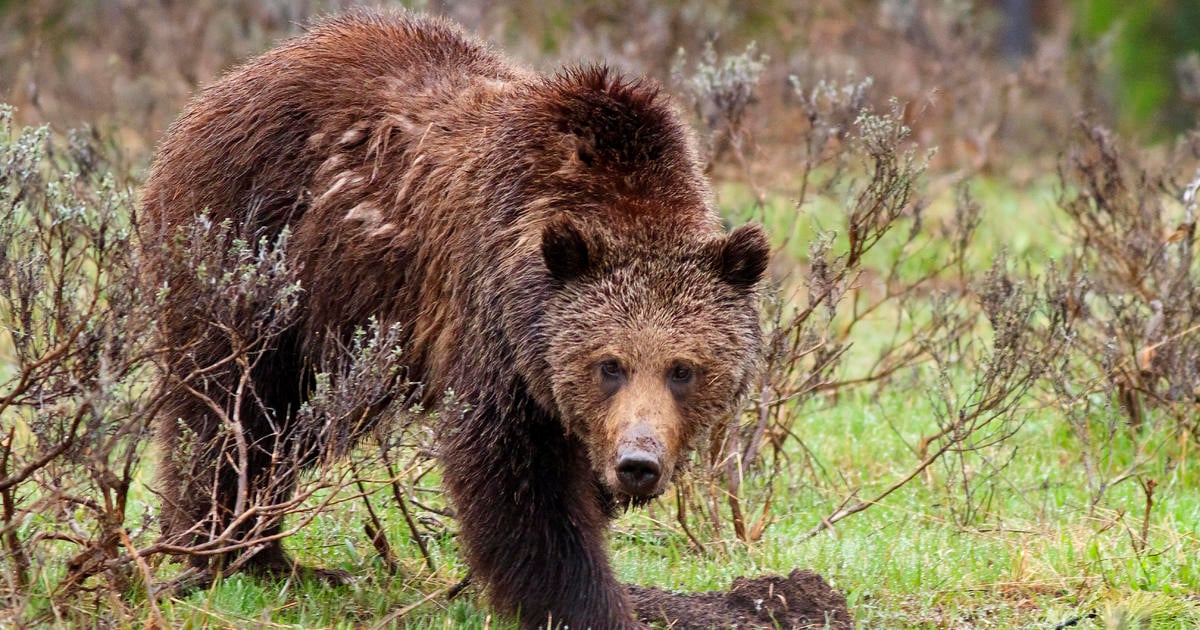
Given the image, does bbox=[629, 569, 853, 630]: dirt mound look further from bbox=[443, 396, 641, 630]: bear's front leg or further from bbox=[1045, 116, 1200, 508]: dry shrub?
bbox=[1045, 116, 1200, 508]: dry shrub

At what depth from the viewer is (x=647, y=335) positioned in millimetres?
4996

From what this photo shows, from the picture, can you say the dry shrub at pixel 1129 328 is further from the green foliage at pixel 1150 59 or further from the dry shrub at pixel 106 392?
the green foliage at pixel 1150 59

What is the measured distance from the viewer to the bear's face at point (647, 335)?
4.95 m

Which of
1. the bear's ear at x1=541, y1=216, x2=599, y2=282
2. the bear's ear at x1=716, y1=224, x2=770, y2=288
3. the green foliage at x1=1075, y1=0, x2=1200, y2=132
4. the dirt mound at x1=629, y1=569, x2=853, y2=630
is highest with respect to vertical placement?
the green foliage at x1=1075, y1=0, x2=1200, y2=132

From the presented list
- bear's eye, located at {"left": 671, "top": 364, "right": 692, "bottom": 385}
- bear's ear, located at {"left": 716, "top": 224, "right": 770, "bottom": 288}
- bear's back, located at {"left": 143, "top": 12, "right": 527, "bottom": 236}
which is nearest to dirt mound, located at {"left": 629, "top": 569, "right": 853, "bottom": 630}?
bear's eye, located at {"left": 671, "top": 364, "right": 692, "bottom": 385}

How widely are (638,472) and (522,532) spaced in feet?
2.14

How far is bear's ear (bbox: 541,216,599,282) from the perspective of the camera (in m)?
5.01

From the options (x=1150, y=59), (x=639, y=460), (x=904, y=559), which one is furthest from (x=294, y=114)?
(x=1150, y=59)

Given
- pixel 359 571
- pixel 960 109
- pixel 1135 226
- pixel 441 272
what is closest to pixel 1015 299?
pixel 1135 226

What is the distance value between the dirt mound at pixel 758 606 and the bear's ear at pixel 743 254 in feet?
3.82

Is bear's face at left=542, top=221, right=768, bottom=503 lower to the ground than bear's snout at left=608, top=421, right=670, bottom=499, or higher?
higher

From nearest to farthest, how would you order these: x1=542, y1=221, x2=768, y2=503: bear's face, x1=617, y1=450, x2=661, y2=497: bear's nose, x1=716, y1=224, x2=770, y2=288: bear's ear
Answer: x1=617, y1=450, x2=661, y2=497: bear's nose → x1=542, y1=221, x2=768, y2=503: bear's face → x1=716, y1=224, x2=770, y2=288: bear's ear

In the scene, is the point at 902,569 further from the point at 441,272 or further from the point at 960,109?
the point at 960,109

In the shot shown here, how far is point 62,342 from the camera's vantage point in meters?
4.66
